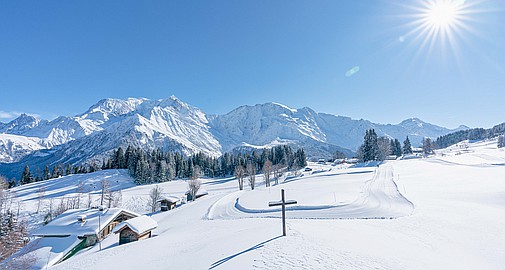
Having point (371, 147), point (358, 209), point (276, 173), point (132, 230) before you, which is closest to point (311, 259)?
point (358, 209)

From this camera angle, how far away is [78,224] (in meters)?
38.0

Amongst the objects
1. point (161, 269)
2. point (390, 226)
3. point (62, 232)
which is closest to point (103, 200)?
point (62, 232)

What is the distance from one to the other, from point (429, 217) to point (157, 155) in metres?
117

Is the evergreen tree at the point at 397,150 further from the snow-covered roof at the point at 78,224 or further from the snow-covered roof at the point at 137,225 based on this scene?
the snow-covered roof at the point at 78,224

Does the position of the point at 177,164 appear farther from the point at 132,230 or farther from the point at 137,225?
the point at 132,230

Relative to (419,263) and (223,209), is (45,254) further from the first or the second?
(419,263)

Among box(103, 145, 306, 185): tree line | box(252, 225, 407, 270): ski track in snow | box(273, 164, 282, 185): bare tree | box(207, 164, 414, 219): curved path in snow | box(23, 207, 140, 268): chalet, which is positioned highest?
box(103, 145, 306, 185): tree line

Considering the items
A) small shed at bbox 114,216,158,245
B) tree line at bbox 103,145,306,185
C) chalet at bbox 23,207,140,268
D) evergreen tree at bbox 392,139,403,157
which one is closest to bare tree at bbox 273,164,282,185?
tree line at bbox 103,145,306,185

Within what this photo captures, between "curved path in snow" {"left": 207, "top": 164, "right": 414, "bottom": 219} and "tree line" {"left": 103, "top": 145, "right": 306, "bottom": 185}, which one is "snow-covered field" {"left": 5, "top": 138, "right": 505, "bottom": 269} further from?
"tree line" {"left": 103, "top": 145, "right": 306, "bottom": 185}

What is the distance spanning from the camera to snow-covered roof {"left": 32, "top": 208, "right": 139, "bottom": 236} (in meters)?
36.7

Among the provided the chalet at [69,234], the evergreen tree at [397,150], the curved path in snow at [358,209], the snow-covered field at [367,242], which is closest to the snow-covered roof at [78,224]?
the chalet at [69,234]

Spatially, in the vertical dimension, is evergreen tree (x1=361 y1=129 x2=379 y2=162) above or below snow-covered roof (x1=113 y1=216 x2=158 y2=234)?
above

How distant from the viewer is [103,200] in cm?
7331

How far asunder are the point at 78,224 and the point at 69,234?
1.91 m
